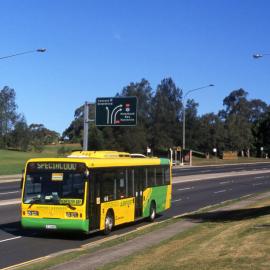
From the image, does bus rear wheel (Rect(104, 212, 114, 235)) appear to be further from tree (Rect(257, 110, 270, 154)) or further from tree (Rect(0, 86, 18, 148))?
tree (Rect(257, 110, 270, 154))

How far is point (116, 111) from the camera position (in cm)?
4484

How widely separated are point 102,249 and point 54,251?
139cm

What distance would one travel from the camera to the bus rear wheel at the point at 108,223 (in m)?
16.9

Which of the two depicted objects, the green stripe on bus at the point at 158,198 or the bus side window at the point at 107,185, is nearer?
the bus side window at the point at 107,185

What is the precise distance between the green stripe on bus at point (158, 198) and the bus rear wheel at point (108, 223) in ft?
9.42

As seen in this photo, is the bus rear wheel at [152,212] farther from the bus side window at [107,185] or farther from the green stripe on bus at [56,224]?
the green stripe on bus at [56,224]

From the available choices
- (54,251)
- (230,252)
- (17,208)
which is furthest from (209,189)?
(230,252)

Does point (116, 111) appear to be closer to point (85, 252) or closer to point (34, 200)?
point (34, 200)

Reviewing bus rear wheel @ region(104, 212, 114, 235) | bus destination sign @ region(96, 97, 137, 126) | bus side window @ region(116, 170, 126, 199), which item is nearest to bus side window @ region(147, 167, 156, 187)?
bus side window @ region(116, 170, 126, 199)

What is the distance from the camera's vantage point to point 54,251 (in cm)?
1395

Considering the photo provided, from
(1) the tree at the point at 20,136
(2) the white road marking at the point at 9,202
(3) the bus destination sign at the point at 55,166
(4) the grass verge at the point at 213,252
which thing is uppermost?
(1) the tree at the point at 20,136

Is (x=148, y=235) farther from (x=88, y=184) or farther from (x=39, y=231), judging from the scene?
(x=39, y=231)

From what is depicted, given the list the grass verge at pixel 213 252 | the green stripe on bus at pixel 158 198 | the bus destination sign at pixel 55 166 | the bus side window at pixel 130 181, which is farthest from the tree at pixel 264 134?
the grass verge at pixel 213 252

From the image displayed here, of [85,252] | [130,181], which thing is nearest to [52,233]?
[130,181]
